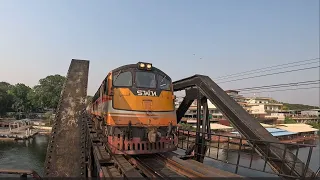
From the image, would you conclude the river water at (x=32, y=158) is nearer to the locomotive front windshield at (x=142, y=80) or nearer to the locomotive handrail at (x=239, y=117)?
the locomotive handrail at (x=239, y=117)

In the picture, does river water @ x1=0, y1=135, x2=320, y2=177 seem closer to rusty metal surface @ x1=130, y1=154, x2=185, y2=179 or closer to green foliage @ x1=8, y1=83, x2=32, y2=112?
rusty metal surface @ x1=130, y1=154, x2=185, y2=179

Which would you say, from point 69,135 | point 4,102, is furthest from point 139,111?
point 4,102

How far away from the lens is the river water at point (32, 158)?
104 feet

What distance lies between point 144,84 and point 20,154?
3863 centimetres

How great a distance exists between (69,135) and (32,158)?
37.6 m

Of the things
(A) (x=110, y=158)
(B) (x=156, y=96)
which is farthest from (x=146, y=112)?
(A) (x=110, y=158)

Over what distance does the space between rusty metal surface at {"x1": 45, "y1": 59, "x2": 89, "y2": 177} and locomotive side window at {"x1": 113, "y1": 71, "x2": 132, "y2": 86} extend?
8.78 ft

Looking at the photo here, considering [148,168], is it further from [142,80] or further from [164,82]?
[164,82]

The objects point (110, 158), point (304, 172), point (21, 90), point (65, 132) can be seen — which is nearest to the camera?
point (65, 132)

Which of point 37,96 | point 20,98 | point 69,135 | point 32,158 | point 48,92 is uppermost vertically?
point 48,92

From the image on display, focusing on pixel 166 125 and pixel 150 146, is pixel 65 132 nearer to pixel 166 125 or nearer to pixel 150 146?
pixel 150 146

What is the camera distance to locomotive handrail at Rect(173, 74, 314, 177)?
8.80m

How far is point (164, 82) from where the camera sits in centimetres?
1124

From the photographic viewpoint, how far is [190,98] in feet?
48.4
